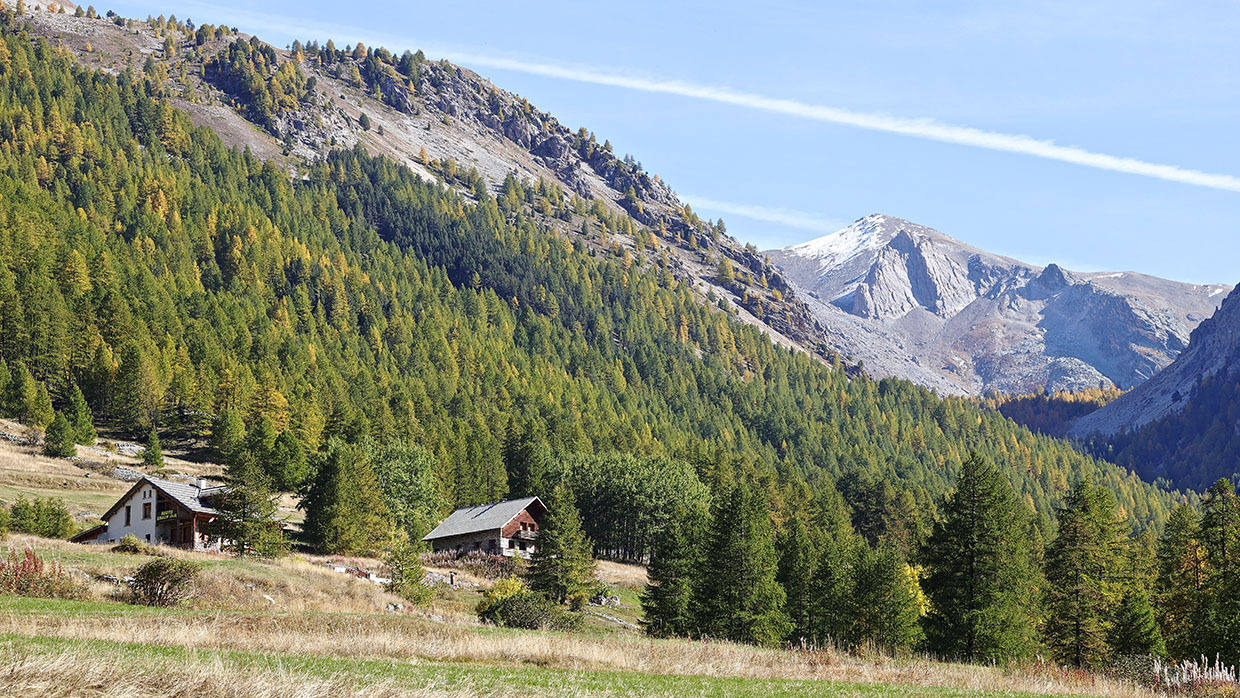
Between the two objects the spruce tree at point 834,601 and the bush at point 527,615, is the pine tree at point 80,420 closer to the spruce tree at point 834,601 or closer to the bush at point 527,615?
the bush at point 527,615

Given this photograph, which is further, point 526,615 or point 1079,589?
point 1079,589

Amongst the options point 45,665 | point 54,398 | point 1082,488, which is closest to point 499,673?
point 45,665

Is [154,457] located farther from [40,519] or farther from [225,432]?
[40,519]

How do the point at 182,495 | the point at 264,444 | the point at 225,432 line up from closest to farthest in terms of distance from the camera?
the point at 182,495
the point at 264,444
the point at 225,432

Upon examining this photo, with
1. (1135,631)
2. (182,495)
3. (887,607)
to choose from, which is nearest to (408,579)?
(182,495)

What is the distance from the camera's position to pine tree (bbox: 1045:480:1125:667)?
55625 millimetres

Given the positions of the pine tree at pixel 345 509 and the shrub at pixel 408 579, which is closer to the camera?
the shrub at pixel 408 579

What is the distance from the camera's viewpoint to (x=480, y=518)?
109 m

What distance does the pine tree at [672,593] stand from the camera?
6320 centimetres

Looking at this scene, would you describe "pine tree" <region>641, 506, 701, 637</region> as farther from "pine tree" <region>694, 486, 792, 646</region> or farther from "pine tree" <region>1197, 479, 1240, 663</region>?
"pine tree" <region>1197, 479, 1240, 663</region>

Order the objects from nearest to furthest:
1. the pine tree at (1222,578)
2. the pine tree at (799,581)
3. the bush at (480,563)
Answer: the pine tree at (1222,578) < the pine tree at (799,581) < the bush at (480,563)

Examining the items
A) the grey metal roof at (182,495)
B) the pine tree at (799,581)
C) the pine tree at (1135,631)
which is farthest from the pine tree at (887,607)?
the grey metal roof at (182,495)

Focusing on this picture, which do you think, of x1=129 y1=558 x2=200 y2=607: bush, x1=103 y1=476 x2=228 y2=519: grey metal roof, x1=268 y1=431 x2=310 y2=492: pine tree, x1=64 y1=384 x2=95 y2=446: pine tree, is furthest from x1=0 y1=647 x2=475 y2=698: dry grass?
x1=64 y1=384 x2=95 y2=446: pine tree

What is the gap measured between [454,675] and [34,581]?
22.0 m
